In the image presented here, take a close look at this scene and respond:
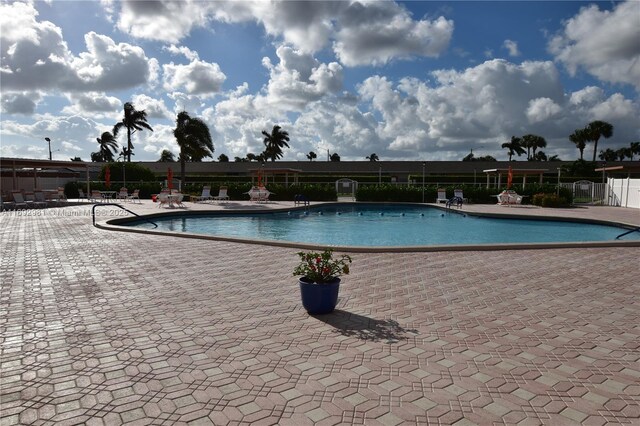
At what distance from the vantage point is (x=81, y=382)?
A: 3.12m

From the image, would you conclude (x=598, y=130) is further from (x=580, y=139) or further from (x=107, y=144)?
(x=107, y=144)

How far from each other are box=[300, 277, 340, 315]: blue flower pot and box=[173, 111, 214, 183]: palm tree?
2669cm

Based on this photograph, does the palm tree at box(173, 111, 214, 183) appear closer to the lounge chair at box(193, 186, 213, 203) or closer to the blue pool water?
the lounge chair at box(193, 186, 213, 203)

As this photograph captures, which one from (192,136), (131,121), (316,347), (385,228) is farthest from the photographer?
(131,121)

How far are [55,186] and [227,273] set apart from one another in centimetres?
3166

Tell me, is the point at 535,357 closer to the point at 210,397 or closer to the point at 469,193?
the point at 210,397

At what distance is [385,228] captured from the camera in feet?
54.8

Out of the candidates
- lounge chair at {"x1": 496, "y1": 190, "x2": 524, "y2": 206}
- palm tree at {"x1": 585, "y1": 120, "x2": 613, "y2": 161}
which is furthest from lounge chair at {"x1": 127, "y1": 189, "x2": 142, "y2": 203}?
palm tree at {"x1": 585, "y1": 120, "x2": 613, "y2": 161}

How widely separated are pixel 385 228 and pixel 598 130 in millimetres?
61871

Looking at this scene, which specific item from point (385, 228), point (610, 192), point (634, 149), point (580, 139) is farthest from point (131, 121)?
point (634, 149)

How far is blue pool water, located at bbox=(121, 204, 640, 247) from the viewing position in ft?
44.4

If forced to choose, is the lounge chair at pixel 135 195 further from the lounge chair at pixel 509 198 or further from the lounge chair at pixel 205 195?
the lounge chair at pixel 509 198

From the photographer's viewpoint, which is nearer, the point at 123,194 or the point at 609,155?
the point at 123,194

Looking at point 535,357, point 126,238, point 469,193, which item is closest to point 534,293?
point 535,357
